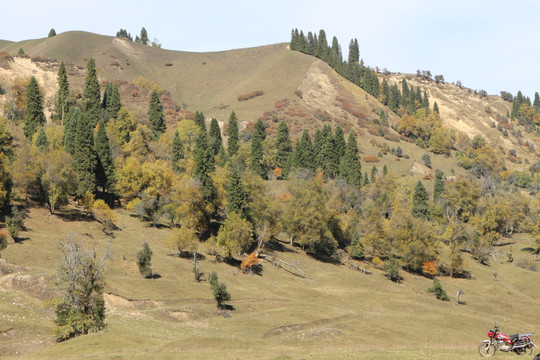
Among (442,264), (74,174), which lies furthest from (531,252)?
(74,174)

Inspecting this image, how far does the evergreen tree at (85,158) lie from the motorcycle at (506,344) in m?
88.8

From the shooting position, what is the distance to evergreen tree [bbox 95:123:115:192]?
4444 inches

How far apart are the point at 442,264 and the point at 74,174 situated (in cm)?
8174

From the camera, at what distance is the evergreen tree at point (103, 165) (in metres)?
113

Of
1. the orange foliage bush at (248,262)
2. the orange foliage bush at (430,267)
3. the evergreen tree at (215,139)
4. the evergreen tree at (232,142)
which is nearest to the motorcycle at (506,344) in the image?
the orange foliage bush at (248,262)

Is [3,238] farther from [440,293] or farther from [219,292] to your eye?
[440,293]

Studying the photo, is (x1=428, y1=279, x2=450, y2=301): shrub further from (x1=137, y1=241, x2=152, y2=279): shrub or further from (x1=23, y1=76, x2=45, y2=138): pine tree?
(x1=23, y1=76, x2=45, y2=138): pine tree

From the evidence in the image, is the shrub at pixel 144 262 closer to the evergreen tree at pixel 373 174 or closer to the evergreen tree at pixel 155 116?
the evergreen tree at pixel 155 116

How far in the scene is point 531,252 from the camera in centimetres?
14162

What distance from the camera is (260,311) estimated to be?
2926 inches

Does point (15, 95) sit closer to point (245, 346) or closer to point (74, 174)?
point (74, 174)

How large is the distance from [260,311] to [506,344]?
42868mm

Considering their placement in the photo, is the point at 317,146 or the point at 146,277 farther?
the point at 317,146

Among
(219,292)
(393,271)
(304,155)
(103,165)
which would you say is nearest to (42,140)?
(103,165)
